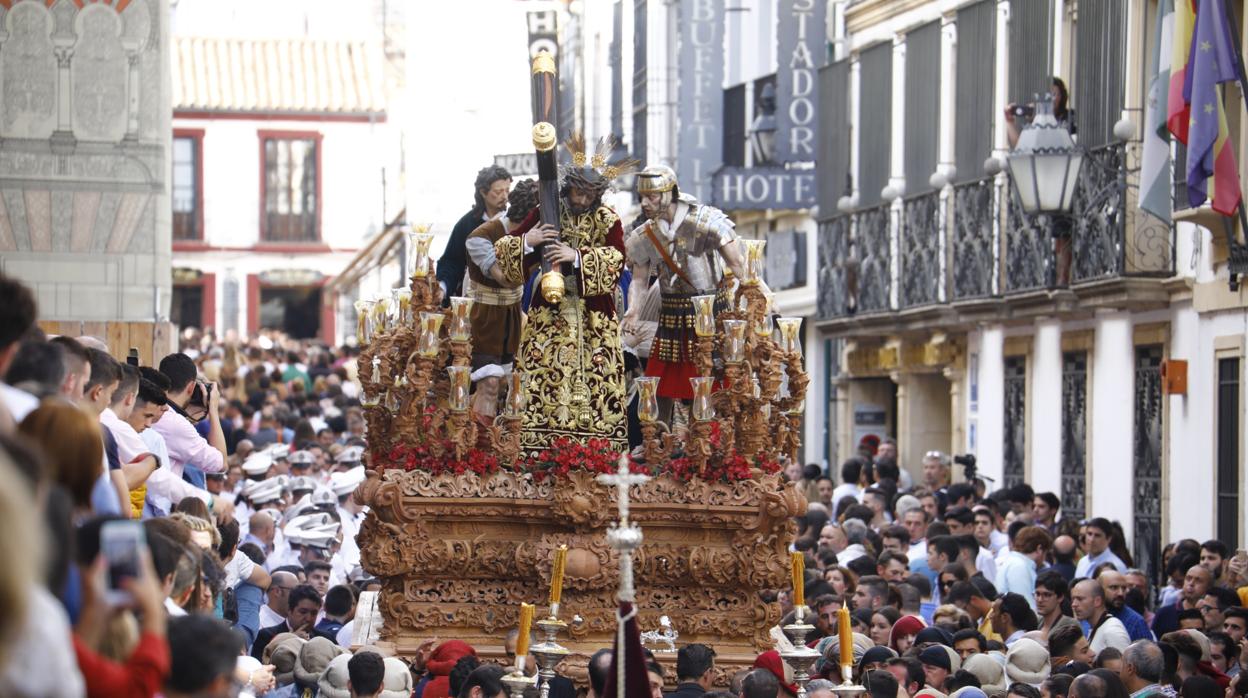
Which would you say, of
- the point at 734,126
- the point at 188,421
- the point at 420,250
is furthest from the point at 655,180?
the point at 734,126

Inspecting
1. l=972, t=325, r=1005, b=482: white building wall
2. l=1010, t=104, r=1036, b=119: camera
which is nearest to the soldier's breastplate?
l=1010, t=104, r=1036, b=119: camera

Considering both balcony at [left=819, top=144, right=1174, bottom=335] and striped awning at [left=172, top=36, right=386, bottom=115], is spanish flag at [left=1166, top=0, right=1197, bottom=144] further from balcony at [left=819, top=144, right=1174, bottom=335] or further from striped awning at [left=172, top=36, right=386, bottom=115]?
striped awning at [left=172, top=36, right=386, bottom=115]

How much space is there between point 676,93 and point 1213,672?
2090 centimetres

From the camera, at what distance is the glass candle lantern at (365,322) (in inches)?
444

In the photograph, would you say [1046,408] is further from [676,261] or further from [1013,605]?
[676,261]

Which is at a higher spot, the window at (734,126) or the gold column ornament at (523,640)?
the window at (734,126)

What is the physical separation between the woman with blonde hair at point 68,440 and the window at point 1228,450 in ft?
44.5

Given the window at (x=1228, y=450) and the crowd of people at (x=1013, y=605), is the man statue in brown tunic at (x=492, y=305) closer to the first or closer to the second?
the crowd of people at (x=1013, y=605)

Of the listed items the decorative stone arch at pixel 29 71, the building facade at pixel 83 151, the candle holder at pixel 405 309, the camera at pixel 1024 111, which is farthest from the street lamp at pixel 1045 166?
the candle holder at pixel 405 309

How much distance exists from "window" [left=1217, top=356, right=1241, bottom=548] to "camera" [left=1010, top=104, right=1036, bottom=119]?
11.2 ft

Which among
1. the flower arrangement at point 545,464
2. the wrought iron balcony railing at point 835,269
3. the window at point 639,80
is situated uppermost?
the window at point 639,80

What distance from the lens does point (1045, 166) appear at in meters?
18.4

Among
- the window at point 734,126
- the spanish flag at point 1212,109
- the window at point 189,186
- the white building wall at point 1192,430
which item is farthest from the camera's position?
the window at point 189,186

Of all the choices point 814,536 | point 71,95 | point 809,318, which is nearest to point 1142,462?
point 814,536
